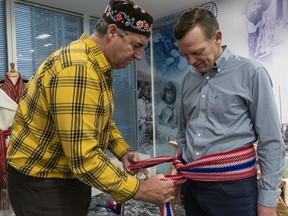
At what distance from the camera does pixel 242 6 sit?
9.99 ft

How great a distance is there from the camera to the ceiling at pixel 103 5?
3.31 meters

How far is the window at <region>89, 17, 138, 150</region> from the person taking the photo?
14.0 ft

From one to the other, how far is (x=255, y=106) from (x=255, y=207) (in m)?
0.43

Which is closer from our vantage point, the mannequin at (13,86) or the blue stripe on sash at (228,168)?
the blue stripe on sash at (228,168)

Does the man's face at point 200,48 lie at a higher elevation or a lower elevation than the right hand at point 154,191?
higher

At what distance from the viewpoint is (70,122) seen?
955 mm

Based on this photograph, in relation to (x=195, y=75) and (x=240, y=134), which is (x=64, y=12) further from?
(x=240, y=134)

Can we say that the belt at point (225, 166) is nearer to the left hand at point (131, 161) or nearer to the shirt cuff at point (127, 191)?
the shirt cuff at point (127, 191)

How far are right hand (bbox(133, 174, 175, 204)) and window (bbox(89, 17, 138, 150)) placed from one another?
3.15 meters

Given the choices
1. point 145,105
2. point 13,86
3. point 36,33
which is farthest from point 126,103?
point 13,86

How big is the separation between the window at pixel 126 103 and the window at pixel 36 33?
97cm

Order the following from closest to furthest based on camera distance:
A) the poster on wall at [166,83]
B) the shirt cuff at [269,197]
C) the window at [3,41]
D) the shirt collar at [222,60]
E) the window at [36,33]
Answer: the shirt cuff at [269,197]
the shirt collar at [222,60]
the window at [3,41]
the window at [36,33]
the poster on wall at [166,83]

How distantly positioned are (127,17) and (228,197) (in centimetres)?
85

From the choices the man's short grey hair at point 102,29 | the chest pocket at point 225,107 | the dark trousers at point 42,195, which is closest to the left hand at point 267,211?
the chest pocket at point 225,107
